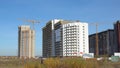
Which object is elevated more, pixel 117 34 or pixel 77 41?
pixel 117 34

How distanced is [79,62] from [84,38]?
179 m

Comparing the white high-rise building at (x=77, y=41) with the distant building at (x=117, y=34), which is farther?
the white high-rise building at (x=77, y=41)

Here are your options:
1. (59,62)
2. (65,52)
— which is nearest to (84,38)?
(65,52)

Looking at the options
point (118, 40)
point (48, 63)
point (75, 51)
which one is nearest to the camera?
point (48, 63)

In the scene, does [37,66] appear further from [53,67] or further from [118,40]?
[118,40]

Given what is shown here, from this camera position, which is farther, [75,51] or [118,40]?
[75,51]

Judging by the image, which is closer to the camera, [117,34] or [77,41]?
[117,34]

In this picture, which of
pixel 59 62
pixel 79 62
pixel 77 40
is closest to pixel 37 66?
pixel 59 62

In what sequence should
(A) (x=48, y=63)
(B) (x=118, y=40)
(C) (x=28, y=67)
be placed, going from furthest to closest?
1. (B) (x=118, y=40)
2. (A) (x=48, y=63)
3. (C) (x=28, y=67)

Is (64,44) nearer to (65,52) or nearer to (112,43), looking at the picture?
(65,52)

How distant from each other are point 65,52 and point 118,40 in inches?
1630

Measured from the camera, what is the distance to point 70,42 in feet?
641

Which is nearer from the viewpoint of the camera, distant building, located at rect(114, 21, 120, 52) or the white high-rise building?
distant building, located at rect(114, 21, 120, 52)

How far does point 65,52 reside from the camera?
630 feet
